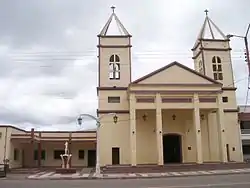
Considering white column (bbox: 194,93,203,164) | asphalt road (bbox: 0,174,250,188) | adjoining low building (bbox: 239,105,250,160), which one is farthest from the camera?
adjoining low building (bbox: 239,105,250,160)

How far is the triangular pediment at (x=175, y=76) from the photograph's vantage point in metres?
35.1

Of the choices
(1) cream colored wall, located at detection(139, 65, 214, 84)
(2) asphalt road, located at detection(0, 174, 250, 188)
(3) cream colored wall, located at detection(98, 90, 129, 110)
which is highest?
(1) cream colored wall, located at detection(139, 65, 214, 84)

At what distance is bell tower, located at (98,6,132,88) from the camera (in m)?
37.5

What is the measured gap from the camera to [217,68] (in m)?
39.8

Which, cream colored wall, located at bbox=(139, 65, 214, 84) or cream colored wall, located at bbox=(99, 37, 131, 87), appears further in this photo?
cream colored wall, located at bbox=(99, 37, 131, 87)

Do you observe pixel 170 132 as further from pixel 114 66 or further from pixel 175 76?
pixel 114 66

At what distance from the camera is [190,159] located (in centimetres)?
3647

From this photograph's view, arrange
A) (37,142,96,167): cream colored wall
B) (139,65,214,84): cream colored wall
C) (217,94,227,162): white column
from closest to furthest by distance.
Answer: (217,94,227,162): white column, (139,65,214,84): cream colored wall, (37,142,96,167): cream colored wall

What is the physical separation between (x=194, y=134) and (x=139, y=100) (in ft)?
24.2

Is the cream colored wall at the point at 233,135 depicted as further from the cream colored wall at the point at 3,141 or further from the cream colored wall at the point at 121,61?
the cream colored wall at the point at 3,141

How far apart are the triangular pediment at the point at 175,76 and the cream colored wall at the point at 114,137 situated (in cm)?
485

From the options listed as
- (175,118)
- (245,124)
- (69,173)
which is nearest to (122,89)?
(175,118)

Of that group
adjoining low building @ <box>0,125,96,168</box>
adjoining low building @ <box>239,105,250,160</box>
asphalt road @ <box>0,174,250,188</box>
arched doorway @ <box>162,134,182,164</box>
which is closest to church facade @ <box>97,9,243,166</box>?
arched doorway @ <box>162,134,182,164</box>

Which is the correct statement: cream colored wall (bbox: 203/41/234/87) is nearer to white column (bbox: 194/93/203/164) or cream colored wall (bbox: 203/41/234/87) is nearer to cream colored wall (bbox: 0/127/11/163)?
white column (bbox: 194/93/203/164)
